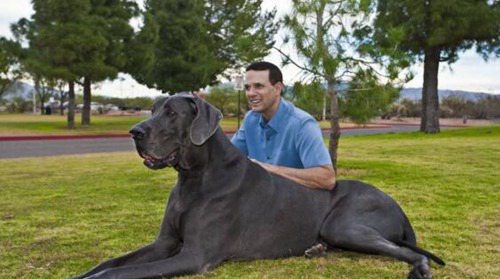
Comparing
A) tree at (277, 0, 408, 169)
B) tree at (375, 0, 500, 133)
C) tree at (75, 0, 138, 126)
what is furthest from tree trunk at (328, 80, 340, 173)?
tree at (75, 0, 138, 126)

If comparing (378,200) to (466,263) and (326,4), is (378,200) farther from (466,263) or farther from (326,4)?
(326,4)

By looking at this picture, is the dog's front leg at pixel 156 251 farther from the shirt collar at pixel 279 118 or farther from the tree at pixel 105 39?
the tree at pixel 105 39

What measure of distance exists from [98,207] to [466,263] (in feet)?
13.2

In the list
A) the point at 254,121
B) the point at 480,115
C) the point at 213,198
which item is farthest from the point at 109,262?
the point at 480,115

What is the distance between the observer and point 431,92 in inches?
1058

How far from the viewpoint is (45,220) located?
5.60 metres

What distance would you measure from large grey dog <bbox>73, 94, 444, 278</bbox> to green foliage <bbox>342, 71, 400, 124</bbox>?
5647 millimetres

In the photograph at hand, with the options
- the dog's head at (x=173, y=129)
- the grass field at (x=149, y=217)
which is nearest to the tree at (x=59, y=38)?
the grass field at (x=149, y=217)

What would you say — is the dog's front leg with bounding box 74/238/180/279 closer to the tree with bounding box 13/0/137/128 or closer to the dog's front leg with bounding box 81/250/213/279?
the dog's front leg with bounding box 81/250/213/279

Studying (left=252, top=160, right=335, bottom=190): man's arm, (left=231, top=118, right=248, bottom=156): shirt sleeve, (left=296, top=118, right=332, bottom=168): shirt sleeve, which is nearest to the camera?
(left=252, top=160, right=335, bottom=190): man's arm

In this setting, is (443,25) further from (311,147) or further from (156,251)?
(156,251)

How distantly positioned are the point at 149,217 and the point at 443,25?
20.3 meters

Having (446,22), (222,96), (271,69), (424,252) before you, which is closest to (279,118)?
(271,69)

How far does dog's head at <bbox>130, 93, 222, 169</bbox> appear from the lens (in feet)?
9.95
